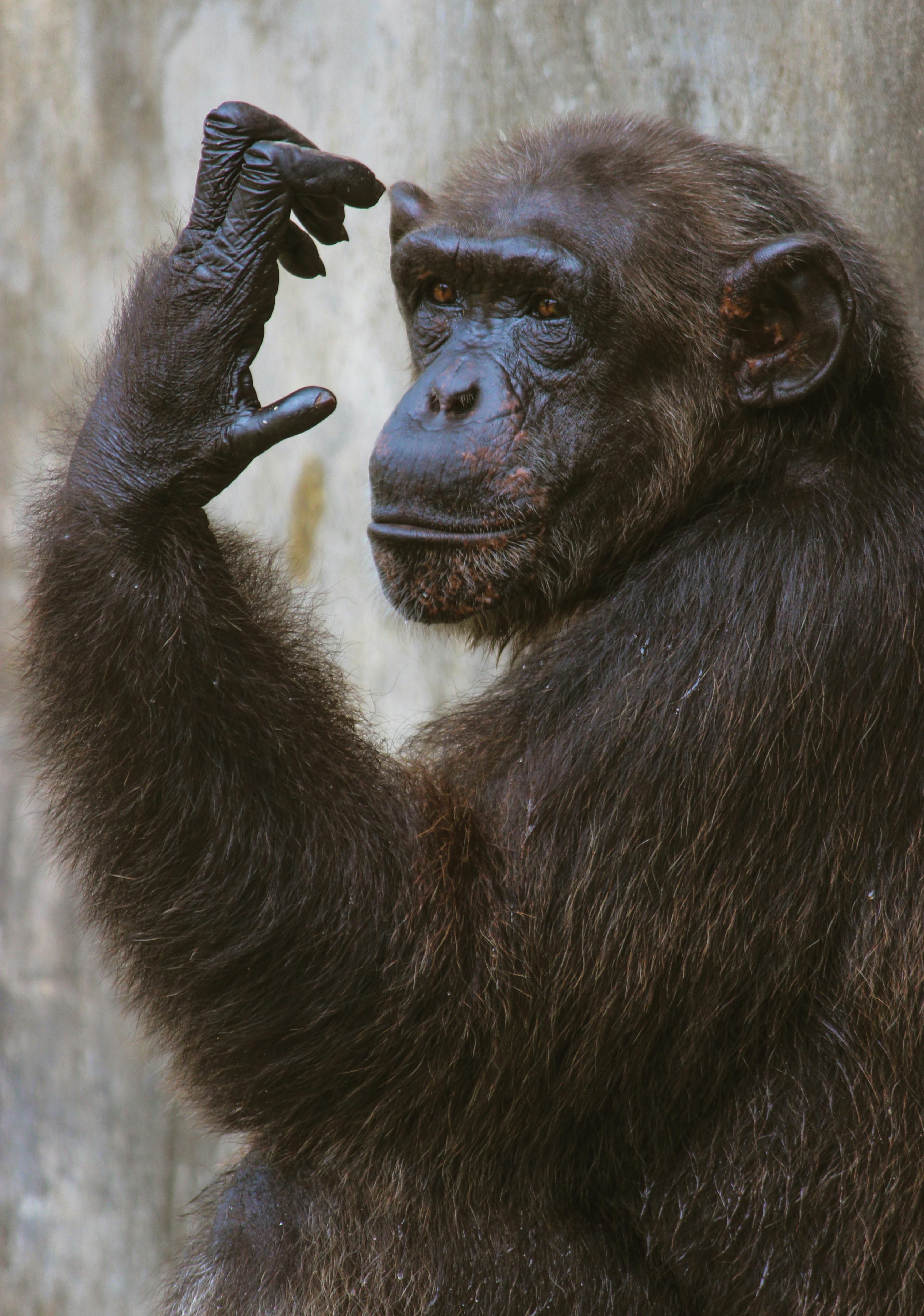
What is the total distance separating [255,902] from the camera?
103 inches

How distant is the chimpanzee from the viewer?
2641 mm

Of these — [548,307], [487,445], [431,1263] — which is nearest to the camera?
[431,1263]

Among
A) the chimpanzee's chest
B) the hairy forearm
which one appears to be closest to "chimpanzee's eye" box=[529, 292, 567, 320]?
the hairy forearm

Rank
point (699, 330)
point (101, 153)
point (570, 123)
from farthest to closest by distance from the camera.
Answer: point (101, 153), point (570, 123), point (699, 330)

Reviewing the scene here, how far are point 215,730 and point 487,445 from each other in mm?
807

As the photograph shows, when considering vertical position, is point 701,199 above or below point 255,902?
above

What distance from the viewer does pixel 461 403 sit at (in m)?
2.97

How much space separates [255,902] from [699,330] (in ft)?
4.85

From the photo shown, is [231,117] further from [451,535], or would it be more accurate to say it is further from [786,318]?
[786,318]

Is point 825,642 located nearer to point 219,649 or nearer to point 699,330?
point 699,330

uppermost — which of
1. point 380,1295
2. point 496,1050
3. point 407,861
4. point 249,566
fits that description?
point 249,566

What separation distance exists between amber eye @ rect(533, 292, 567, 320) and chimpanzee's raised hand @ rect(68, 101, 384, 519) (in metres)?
0.46

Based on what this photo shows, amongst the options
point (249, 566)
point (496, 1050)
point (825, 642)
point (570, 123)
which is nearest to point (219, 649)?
point (249, 566)

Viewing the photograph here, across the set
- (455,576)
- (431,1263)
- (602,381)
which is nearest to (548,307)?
Answer: (602,381)
